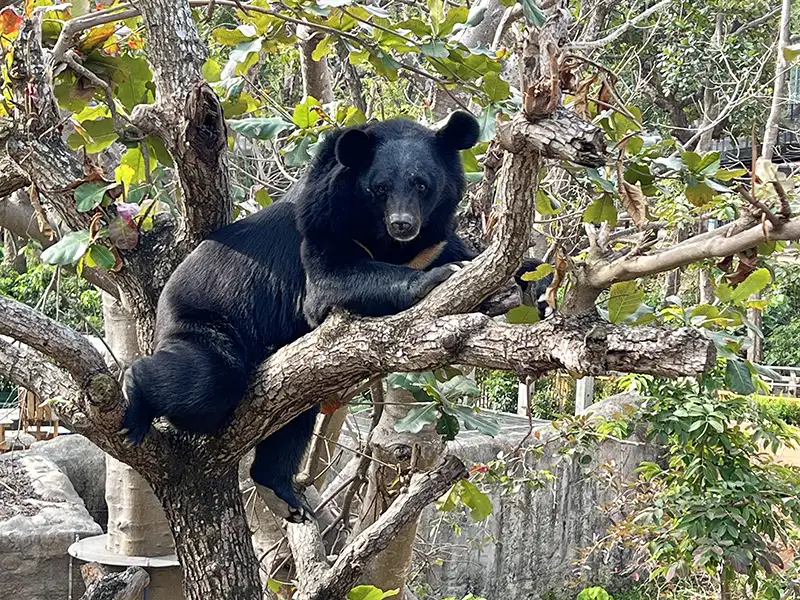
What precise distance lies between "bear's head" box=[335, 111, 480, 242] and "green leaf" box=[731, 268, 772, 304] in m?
1.05

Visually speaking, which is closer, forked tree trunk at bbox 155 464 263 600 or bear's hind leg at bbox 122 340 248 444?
bear's hind leg at bbox 122 340 248 444

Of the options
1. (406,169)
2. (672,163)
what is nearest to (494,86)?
(406,169)

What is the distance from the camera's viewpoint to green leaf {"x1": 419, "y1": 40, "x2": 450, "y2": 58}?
7.86 feet

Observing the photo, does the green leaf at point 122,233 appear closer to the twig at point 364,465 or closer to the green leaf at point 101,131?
the green leaf at point 101,131

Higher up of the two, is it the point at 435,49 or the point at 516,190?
the point at 435,49

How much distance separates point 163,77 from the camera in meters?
2.56

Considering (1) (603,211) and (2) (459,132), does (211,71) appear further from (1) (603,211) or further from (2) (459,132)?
(1) (603,211)

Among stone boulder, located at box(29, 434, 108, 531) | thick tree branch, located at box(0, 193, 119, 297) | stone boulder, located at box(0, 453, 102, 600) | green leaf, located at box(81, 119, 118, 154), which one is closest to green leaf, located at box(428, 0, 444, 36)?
green leaf, located at box(81, 119, 118, 154)

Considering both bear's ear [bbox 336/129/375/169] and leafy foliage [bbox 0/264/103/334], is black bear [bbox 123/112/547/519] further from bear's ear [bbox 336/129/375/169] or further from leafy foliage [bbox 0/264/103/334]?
leafy foliage [bbox 0/264/103/334]

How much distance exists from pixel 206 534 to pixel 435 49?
1.54 meters

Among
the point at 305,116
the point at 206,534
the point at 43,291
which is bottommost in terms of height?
the point at 206,534

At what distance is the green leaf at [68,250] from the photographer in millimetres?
2271

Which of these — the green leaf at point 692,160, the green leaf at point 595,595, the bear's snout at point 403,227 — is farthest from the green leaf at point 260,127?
the green leaf at point 595,595

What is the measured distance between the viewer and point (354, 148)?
9.21 feet
